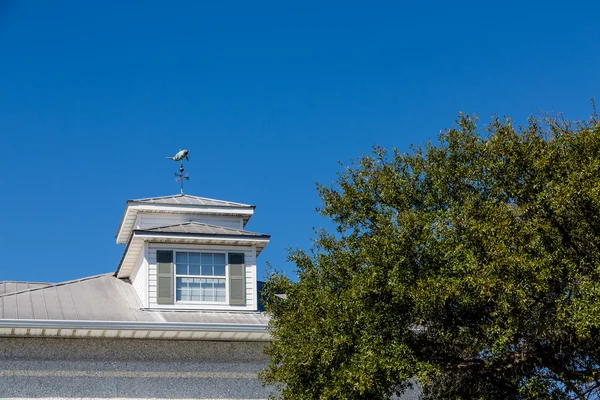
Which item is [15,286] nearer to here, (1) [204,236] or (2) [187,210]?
(2) [187,210]

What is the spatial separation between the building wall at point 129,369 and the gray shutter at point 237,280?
1240 mm

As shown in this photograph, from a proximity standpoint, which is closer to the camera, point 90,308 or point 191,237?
point 90,308

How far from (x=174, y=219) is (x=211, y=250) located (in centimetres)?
248

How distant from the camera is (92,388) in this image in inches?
752

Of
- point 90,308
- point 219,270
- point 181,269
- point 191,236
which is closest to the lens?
point 90,308

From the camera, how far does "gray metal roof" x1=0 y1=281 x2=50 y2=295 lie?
2283 cm

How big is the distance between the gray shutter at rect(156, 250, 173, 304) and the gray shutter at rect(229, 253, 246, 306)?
1.44 m

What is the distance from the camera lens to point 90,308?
66.7ft

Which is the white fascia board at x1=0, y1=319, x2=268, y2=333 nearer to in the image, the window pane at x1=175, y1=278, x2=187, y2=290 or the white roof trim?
the window pane at x1=175, y1=278, x2=187, y2=290

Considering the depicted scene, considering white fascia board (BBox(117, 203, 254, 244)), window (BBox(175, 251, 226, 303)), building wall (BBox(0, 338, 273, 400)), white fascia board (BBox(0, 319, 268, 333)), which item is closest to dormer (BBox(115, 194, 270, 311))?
window (BBox(175, 251, 226, 303))

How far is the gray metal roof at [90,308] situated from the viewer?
19.6 m

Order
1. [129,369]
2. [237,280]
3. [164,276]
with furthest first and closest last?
1. [237,280]
2. [164,276]
3. [129,369]

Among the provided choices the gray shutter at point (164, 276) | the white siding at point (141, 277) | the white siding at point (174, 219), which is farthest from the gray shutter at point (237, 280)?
the white siding at point (174, 219)

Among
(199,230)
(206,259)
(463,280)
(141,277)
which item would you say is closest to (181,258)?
(206,259)
